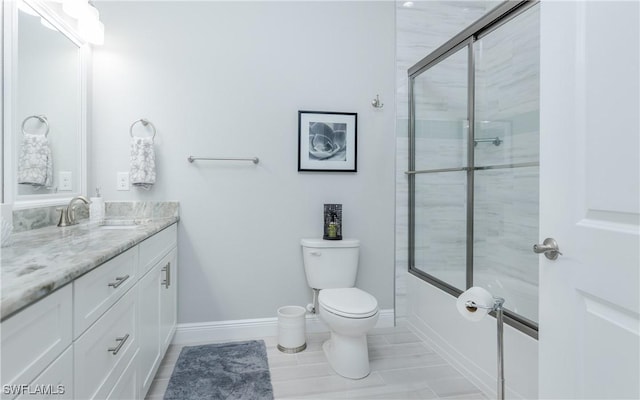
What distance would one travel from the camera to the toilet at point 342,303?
6.05ft

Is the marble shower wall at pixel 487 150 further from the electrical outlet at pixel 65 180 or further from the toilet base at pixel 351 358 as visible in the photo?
the electrical outlet at pixel 65 180

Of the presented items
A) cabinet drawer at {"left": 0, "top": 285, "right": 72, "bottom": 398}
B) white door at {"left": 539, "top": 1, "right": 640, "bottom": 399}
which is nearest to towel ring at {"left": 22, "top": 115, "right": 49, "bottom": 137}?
cabinet drawer at {"left": 0, "top": 285, "right": 72, "bottom": 398}

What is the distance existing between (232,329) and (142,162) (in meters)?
1.27

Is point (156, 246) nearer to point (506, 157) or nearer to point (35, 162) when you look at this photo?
point (35, 162)

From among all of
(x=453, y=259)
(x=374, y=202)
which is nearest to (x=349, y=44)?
(x=374, y=202)

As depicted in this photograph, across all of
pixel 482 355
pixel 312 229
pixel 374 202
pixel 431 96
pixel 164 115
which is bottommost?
pixel 482 355

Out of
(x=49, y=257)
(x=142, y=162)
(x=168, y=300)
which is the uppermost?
(x=142, y=162)

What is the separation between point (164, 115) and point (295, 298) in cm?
157

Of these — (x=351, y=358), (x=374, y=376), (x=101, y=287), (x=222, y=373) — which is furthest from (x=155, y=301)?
(x=374, y=376)

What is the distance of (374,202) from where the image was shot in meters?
2.58

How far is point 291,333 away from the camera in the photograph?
7.20 feet

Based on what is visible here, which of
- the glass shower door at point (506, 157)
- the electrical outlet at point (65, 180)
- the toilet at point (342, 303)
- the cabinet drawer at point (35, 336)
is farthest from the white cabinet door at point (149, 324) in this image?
the glass shower door at point (506, 157)

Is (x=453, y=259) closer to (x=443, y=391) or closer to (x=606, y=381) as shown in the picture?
(x=443, y=391)

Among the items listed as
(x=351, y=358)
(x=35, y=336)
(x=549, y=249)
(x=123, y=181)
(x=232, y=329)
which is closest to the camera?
(x=35, y=336)
